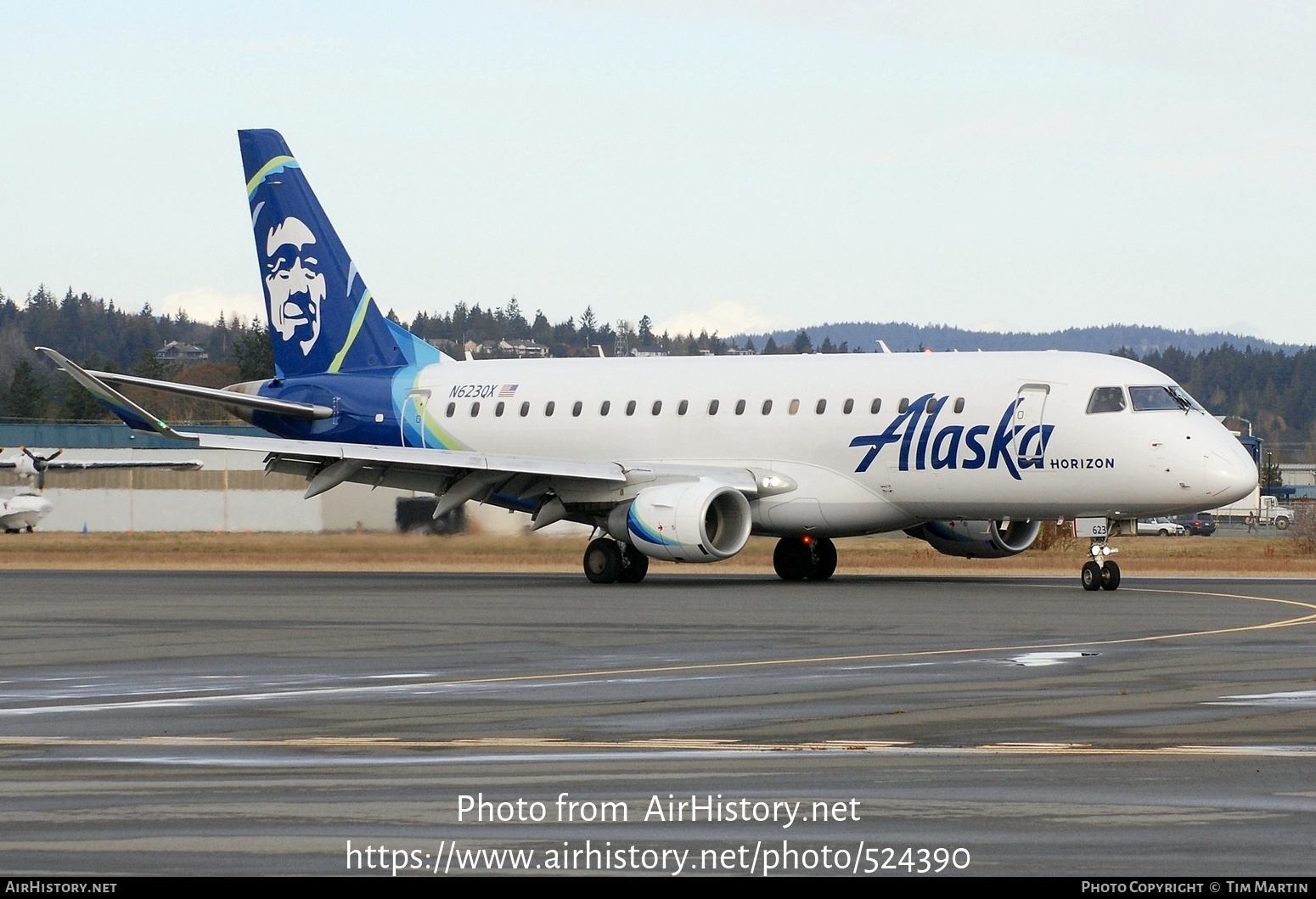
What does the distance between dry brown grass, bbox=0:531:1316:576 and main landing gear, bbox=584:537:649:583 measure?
604cm

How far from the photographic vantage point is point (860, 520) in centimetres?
3278

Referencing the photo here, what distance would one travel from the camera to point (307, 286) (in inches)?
1588

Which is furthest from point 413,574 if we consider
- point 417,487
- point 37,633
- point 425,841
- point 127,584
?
point 425,841

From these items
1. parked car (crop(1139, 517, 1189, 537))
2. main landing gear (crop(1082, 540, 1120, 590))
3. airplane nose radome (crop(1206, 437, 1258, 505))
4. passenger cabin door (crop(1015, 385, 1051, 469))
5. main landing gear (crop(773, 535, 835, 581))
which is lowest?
parked car (crop(1139, 517, 1189, 537))

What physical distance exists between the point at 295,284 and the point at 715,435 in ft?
36.1

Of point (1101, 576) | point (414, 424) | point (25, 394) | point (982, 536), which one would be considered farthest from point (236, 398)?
point (25, 394)

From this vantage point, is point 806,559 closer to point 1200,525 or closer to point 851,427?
point 851,427

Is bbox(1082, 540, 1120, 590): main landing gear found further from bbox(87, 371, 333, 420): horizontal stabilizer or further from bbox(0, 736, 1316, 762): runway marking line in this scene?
bbox(0, 736, 1316, 762): runway marking line

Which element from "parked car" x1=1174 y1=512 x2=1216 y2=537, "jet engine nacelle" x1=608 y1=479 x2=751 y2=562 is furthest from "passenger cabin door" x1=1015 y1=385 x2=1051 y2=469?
"parked car" x1=1174 y1=512 x2=1216 y2=537

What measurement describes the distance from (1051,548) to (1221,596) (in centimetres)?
2760

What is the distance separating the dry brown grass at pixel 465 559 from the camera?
40.3 metres

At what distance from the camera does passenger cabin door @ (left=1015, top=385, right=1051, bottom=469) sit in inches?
1204

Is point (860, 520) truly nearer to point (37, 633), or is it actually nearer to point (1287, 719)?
point (37, 633)
